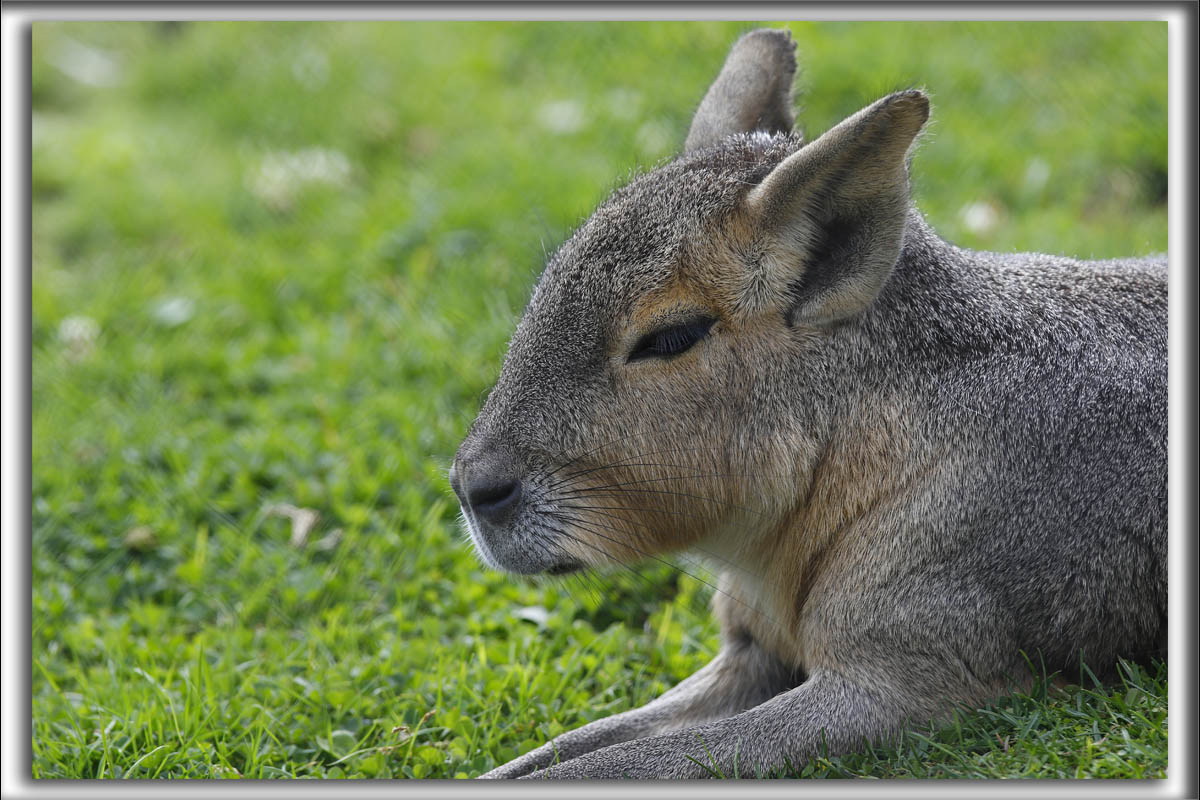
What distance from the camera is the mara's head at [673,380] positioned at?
3.14 m

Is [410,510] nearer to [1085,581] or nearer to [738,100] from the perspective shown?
[738,100]

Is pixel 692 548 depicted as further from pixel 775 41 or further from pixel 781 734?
pixel 775 41

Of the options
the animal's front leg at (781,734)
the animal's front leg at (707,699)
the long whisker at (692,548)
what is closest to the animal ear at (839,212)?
the long whisker at (692,548)

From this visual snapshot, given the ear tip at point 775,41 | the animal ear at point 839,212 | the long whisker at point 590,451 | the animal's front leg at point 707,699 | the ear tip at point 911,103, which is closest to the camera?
the ear tip at point 911,103

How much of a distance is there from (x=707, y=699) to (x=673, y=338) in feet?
3.63

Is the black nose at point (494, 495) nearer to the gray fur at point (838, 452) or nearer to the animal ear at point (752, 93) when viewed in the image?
the gray fur at point (838, 452)

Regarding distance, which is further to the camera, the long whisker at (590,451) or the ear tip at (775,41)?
the ear tip at (775,41)

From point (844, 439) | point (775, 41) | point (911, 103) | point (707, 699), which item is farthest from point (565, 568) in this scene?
point (775, 41)

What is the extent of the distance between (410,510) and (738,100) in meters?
1.97

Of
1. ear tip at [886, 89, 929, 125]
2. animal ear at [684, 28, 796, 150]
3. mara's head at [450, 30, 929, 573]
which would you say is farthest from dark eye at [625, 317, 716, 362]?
animal ear at [684, 28, 796, 150]

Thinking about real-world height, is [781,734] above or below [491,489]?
below

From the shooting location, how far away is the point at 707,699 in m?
3.64

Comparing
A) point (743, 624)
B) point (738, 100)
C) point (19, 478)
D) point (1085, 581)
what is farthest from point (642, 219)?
point (19, 478)

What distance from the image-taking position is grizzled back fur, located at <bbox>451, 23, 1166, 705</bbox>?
10.3ft
